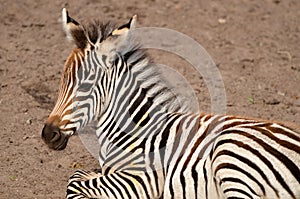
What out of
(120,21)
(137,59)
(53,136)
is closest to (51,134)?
(53,136)

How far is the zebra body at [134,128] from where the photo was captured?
19.9 ft

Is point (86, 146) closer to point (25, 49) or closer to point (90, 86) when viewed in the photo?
point (90, 86)

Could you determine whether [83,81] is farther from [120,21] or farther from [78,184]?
[120,21]

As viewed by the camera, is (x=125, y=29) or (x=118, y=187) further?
(x=118, y=187)

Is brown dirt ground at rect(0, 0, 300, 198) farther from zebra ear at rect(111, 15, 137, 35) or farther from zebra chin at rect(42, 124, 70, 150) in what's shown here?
zebra ear at rect(111, 15, 137, 35)

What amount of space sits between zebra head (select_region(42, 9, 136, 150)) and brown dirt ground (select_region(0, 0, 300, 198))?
48.7 inches

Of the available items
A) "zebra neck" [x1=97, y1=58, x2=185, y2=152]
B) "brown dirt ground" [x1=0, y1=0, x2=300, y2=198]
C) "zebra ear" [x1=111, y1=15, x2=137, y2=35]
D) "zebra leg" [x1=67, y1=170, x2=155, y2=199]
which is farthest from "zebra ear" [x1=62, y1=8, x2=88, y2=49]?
"brown dirt ground" [x1=0, y1=0, x2=300, y2=198]

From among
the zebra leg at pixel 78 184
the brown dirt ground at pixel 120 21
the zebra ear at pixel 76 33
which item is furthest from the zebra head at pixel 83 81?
the brown dirt ground at pixel 120 21

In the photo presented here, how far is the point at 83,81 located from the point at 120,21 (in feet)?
18.7

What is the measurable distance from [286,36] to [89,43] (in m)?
6.24

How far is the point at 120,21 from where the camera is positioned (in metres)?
12.0

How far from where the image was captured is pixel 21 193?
738 centimetres

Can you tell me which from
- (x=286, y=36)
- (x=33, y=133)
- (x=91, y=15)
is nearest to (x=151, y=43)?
(x=91, y=15)

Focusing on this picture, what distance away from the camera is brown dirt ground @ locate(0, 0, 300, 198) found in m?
8.14
